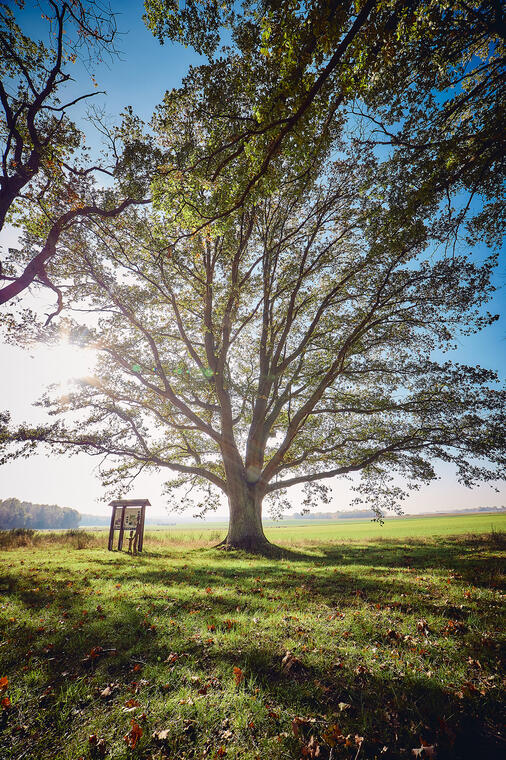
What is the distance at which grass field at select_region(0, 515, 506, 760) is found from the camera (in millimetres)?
2539

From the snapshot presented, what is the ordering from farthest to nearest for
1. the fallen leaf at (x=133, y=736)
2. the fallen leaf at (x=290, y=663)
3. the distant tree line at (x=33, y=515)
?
the distant tree line at (x=33, y=515), the fallen leaf at (x=290, y=663), the fallen leaf at (x=133, y=736)

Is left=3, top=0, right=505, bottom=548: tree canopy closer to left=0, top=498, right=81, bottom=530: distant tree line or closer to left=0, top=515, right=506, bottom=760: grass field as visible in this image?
left=0, top=515, right=506, bottom=760: grass field

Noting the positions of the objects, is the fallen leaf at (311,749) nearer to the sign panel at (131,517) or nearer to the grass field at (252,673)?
the grass field at (252,673)

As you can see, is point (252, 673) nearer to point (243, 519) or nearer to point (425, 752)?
point (425, 752)

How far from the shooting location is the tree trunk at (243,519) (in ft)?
44.7

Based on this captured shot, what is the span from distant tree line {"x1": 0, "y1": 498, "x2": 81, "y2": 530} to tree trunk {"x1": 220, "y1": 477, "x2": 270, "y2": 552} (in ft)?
332

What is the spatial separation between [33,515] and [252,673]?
441ft

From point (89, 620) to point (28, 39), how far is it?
1342 centimetres

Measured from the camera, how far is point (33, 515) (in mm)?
104312

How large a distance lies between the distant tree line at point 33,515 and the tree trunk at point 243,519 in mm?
101268

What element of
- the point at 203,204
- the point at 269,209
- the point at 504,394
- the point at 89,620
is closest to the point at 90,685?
the point at 89,620

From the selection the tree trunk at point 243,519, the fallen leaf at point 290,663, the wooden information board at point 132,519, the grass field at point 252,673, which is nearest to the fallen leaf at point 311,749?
the grass field at point 252,673

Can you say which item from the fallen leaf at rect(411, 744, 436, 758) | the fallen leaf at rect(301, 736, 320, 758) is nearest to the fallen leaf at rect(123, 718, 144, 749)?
the fallen leaf at rect(301, 736, 320, 758)

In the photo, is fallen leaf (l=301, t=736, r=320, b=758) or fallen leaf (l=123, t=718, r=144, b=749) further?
fallen leaf (l=123, t=718, r=144, b=749)
